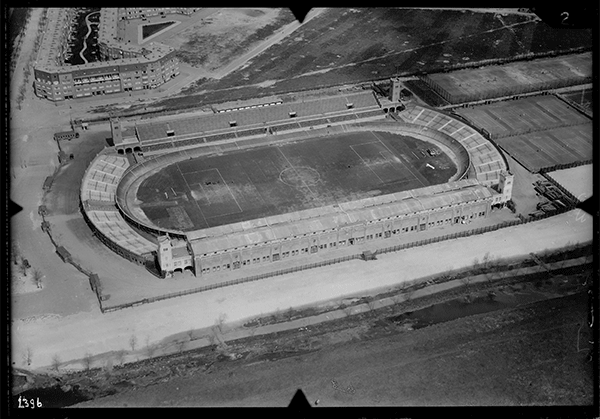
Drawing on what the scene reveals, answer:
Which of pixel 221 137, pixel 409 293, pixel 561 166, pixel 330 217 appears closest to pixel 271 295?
pixel 330 217

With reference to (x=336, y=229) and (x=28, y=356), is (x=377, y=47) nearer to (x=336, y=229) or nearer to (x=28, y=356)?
(x=336, y=229)

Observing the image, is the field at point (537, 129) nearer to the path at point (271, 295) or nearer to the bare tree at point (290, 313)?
the path at point (271, 295)

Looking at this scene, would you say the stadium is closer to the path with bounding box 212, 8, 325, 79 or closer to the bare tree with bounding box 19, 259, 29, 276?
the bare tree with bounding box 19, 259, 29, 276

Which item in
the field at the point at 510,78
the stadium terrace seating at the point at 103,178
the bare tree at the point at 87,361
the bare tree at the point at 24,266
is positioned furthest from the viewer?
the field at the point at 510,78

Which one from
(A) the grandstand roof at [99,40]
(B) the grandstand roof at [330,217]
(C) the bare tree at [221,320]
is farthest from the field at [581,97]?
(C) the bare tree at [221,320]

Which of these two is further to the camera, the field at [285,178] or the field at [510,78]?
the field at [510,78]

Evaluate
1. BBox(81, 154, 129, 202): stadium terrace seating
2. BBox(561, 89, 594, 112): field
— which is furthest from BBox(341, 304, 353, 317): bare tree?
BBox(561, 89, 594, 112): field


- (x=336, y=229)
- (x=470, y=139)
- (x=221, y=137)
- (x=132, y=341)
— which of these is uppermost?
(x=221, y=137)
